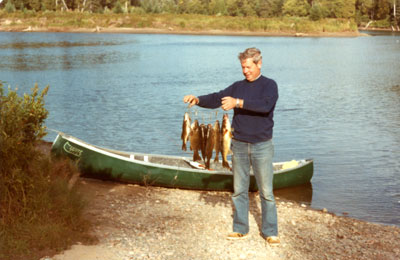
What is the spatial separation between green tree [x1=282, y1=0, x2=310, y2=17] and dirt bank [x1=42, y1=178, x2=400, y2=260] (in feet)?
403

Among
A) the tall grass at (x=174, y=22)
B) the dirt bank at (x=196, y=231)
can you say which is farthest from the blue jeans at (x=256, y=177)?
the tall grass at (x=174, y=22)

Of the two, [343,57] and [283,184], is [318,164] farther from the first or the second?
[343,57]

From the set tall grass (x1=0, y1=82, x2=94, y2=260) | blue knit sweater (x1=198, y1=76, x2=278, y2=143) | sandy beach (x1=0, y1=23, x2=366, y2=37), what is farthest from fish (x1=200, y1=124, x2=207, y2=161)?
sandy beach (x1=0, y1=23, x2=366, y2=37)

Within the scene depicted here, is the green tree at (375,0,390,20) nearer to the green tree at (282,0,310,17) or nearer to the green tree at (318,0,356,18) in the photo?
the green tree at (318,0,356,18)

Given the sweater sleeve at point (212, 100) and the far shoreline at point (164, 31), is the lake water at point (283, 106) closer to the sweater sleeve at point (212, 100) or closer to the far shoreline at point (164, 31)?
the sweater sleeve at point (212, 100)

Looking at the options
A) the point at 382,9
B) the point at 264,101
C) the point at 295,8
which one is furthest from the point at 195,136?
the point at 382,9

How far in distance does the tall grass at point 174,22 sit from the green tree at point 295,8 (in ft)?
60.8

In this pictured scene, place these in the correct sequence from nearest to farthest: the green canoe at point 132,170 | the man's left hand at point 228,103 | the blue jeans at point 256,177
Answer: the man's left hand at point 228,103 < the blue jeans at point 256,177 < the green canoe at point 132,170

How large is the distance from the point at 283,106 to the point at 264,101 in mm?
21314

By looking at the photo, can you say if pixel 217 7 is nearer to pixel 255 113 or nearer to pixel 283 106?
pixel 283 106

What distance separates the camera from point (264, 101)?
7.66 meters

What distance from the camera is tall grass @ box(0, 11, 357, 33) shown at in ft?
354

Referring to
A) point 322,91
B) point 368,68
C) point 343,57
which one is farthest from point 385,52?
point 322,91

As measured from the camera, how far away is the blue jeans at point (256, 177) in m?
7.92
